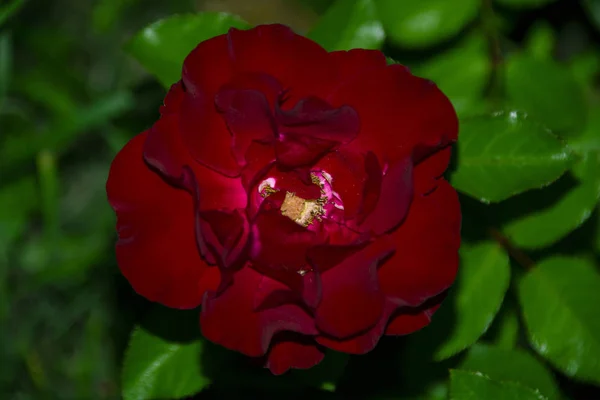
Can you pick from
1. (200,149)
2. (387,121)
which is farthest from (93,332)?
(387,121)

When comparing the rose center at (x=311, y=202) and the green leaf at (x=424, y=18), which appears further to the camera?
the green leaf at (x=424, y=18)

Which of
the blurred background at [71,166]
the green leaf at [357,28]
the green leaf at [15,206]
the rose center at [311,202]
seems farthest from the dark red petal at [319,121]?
the green leaf at [15,206]

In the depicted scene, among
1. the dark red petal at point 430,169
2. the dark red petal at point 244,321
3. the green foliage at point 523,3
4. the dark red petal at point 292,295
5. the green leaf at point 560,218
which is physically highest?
the dark red petal at point 430,169

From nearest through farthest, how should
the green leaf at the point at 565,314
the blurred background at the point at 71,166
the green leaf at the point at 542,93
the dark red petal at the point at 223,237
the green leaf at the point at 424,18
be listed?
1. the dark red petal at the point at 223,237
2. the green leaf at the point at 565,314
3. the green leaf at the point at 424,18
4. the green leaf at the point at 542,93
5. the blurred background at the point at 71,166

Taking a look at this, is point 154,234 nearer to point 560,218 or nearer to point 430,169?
point 430,169

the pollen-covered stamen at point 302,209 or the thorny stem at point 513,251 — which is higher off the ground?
the pollen-covered stamen at point 302,209

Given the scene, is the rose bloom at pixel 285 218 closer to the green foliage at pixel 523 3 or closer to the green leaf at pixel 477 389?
the green leaf at pixel 477 389
